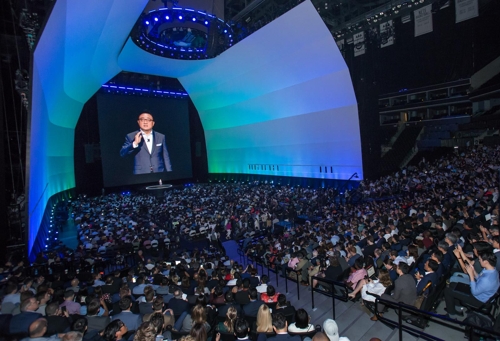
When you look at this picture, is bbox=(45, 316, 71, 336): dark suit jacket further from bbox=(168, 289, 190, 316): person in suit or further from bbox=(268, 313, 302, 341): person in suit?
bbox=(268, 313, 302, 341): person in suit

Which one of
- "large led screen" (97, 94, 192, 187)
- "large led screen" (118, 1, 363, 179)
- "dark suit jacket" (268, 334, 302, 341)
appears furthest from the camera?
"large led screen" (97, 94, 192, 187)

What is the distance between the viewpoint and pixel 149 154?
26781 mm

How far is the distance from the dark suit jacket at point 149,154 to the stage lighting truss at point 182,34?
28.4 feet

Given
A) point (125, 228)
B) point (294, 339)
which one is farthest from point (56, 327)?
point (125, 228)

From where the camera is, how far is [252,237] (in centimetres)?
1288

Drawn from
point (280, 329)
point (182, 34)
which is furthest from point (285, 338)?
point (182, 34)

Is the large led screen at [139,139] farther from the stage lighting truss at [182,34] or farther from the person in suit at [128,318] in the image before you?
the person in suit at [128,318]

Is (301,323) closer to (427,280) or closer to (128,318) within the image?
(427,280)

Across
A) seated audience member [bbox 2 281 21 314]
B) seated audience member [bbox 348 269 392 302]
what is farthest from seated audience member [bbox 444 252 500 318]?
seated audience member [bbox 2 281 21 314]

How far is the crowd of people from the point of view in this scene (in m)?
3.78

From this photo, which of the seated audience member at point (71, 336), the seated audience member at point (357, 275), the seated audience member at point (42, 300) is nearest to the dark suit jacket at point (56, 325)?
the seated audience member at point (71, 336)

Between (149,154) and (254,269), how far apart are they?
22.7 m

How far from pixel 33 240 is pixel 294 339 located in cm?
1181

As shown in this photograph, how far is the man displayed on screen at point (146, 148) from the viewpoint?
26.2 metres
